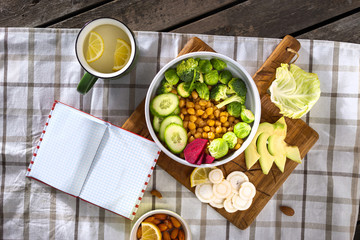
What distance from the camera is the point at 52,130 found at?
145cm

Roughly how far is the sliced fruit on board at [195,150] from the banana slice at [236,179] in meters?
0.25

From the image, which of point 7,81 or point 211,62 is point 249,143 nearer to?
point 211,62

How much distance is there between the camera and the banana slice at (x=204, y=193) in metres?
1.48

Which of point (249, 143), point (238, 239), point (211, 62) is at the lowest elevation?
point (238, 239)

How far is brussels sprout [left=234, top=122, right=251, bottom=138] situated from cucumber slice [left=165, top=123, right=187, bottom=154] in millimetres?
231

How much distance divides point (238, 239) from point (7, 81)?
1412mm

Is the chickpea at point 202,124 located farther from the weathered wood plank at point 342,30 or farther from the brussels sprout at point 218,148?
the weathered wood plank at point 342,30

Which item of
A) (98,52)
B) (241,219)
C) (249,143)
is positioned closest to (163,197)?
(241,219)

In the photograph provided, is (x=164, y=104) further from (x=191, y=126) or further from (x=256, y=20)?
(x=256, y=20)

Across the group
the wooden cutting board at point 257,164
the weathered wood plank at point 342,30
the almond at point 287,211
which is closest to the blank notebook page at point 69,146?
the wooden cutting board at point 257,164

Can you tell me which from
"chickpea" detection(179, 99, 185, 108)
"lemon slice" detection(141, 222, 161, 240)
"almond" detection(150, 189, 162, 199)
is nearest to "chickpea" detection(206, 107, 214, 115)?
"chickpea" detection(179, 99, 185, 108)

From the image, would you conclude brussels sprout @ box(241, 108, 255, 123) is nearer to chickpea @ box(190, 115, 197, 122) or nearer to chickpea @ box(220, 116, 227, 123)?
chickpea @ box(220, 116, 227, 123)

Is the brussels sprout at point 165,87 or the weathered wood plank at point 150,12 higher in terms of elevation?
the weathered wood plank at point 150,12

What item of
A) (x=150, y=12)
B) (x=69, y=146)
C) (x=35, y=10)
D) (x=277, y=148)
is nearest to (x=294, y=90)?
(x=277, y=148)
